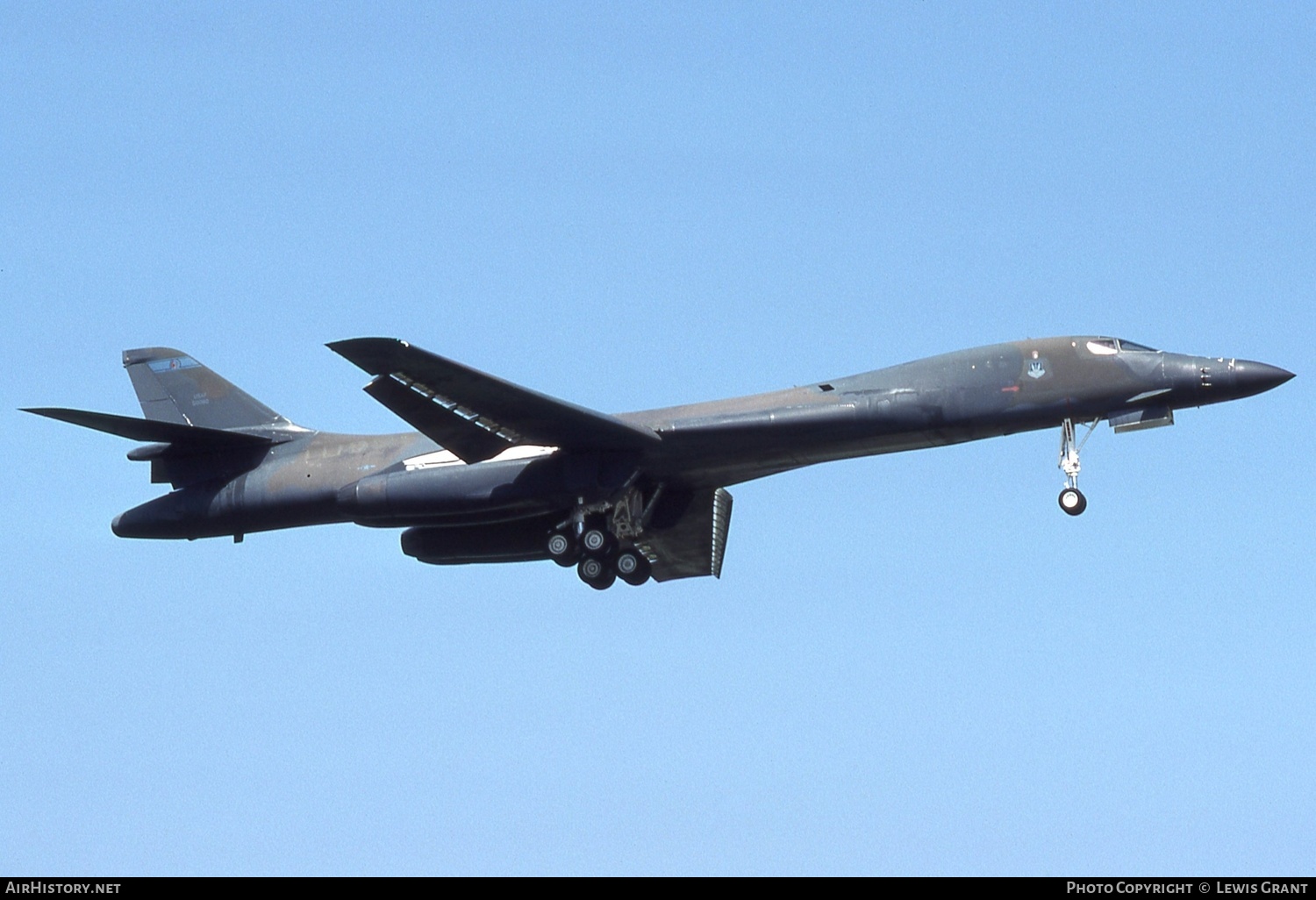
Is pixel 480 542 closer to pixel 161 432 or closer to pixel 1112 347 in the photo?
pixel 161 432

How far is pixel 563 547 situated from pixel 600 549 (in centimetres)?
72

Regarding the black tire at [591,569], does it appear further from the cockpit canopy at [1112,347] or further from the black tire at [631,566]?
the cockpit canopy at [1112,347]

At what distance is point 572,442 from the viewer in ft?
101

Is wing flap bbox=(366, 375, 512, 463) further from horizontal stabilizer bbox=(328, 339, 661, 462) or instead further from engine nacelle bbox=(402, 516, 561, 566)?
engine nacelle bbox=(402, 516, 561, 566)

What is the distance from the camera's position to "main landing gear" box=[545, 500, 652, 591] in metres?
31.5

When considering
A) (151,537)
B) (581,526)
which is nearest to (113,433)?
(151,537)

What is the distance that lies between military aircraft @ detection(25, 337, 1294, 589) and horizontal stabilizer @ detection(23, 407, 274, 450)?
0.04 metres

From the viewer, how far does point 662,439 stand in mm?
30516

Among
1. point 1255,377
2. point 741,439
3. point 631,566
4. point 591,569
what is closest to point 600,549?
point 591,569

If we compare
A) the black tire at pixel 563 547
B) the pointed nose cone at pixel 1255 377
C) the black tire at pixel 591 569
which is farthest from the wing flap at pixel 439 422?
the pointed nose cone at pixel 1255 377

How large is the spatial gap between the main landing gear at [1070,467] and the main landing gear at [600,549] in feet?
24.2

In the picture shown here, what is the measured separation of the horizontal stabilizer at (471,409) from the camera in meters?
29.0

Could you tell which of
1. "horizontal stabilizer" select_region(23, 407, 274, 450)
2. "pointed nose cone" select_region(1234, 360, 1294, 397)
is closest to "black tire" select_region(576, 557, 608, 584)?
"horizontal stabilizer" select_region(23, 407, 274, 450)
